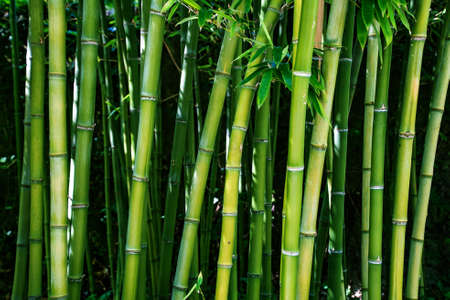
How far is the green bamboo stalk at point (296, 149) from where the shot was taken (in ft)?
2.67

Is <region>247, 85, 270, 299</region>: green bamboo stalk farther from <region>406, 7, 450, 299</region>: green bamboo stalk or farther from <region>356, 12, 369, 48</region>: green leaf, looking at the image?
<region>406, 7, 450, 299</region>: green bamboo stalk

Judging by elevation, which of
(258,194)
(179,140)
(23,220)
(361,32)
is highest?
(361,32)

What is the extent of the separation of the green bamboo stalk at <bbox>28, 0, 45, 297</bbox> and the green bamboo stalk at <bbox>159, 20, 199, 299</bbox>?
0.40m

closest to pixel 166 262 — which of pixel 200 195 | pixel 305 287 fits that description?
pixel 200 195

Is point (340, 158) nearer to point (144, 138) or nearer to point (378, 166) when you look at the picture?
point (378, 166)

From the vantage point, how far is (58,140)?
3.35 ft

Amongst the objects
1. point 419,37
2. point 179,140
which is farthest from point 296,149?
point 179,140

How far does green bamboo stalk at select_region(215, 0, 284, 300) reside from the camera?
950 mm

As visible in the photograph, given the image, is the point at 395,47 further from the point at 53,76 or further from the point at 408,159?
the point at 53,76

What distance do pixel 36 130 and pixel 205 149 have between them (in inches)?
18.7

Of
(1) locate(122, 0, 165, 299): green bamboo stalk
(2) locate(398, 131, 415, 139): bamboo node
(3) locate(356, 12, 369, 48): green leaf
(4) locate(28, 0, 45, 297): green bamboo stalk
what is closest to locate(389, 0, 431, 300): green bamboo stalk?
(2) locate(398, 131, 415, 139): bamboo node

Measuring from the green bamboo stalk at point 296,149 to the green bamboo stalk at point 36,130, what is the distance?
68 cm

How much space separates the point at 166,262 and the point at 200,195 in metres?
0.56

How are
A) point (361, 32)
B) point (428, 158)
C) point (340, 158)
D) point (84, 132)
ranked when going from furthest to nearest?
point (340, 158) < point (428, 158) < point (84, 132) < point (361, 32)
